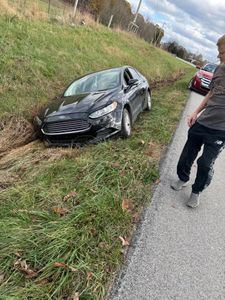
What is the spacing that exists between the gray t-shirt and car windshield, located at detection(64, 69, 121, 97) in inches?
121

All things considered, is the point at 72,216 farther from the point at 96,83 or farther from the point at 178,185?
the point at 96,83

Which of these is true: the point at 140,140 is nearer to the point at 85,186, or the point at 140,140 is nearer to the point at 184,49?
the point at 85,186

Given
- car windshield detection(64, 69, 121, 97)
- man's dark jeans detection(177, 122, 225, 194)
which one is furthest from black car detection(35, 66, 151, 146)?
man's dark jeans detection(177, 122, 225, 194)

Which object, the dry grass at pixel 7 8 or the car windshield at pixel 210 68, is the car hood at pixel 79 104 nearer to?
the dry grass at pixel 7 8

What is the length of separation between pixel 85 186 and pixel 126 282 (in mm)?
1581

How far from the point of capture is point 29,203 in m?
3.93

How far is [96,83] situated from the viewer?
7.34 m

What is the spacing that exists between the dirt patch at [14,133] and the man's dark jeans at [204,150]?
123 inches

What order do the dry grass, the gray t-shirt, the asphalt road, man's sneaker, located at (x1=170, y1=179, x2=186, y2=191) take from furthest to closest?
the dry grass < man's sneaker, located at (x1=170, y1=179, x2=186, y2=191) < the gray t-shirt < the asphalt road

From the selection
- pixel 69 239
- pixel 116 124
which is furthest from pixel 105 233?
pixel 116 124

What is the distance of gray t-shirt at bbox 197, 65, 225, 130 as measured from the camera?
409 centimetres

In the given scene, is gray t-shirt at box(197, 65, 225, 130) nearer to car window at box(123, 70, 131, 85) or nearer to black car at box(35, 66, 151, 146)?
black car at box(35, 66, 151, 146)

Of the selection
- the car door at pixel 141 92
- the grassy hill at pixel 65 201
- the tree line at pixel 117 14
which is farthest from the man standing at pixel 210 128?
the tree line at pixel 117 14

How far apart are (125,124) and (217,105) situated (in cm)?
254
